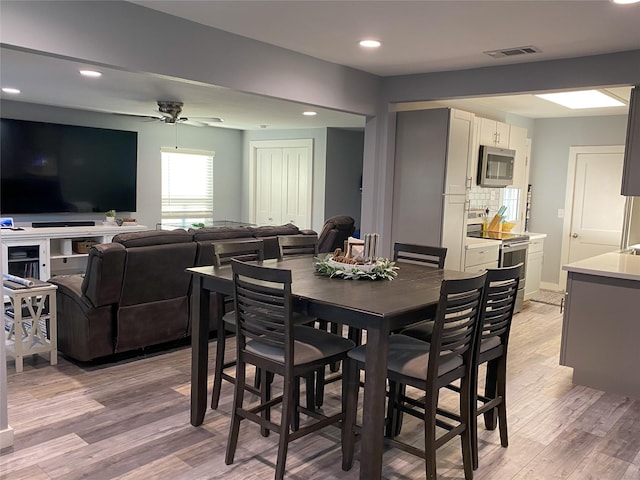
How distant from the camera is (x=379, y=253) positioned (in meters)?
5.28

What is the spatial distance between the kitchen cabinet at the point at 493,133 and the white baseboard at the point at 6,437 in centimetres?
500

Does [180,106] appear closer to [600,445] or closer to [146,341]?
[146,341]

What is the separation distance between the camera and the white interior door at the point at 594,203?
22.7 feet

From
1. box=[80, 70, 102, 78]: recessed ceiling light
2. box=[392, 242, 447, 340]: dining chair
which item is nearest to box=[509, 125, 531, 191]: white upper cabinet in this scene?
box=[392, 242, 447, 340]: dining chair

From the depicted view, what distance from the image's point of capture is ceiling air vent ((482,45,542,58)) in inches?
151

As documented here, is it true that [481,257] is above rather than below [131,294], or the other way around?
above

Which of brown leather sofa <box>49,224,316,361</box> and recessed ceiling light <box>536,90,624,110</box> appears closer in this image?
brown leather sofa <box>49,224,316,361</box>

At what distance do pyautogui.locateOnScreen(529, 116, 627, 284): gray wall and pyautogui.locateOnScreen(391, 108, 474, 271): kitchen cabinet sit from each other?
2654mm

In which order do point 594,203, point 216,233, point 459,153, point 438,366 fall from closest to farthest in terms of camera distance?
point 438,366 < point 216,233 < point 459,153 < point 594,203

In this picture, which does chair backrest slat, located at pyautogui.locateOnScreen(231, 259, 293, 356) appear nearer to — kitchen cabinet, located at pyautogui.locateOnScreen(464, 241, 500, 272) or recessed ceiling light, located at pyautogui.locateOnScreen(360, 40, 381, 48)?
recessed ceiling light, located at pyautogui.locateOnScreen(360, 40, 381, 48)

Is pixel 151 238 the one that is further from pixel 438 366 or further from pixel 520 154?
pixel 520 154

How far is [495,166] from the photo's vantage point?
597 cm

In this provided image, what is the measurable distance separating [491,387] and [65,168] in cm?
605

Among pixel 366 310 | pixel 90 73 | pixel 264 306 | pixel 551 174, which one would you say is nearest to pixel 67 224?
pixel 90 73
